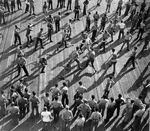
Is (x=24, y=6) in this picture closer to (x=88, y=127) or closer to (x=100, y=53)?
(x=100, y=53)

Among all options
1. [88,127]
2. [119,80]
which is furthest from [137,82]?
[88,127]

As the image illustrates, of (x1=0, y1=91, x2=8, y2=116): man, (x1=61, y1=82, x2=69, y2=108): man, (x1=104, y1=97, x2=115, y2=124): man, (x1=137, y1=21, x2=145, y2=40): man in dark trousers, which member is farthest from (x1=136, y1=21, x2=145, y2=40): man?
(x1=0, y1=91, x2=8, y2=116): man

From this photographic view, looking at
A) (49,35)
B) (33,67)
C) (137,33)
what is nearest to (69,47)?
(49,35)

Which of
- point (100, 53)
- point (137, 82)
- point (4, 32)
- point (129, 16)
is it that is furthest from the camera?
point (129, 16)

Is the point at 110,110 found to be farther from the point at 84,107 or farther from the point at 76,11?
the point at 76,11

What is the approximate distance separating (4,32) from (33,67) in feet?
18.1

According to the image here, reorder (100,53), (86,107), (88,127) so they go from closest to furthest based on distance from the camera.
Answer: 1. (86,107)
2. (88,127)
3. (100,53)

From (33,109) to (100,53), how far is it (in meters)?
7.73

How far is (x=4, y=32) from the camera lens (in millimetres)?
20219

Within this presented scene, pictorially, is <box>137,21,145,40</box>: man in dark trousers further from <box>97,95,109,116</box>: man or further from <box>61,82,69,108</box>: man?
<box>61,82,69,108</box>: man

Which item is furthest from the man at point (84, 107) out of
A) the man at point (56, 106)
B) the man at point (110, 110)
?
the man at point (110, 110)

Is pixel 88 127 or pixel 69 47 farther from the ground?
pixel 69 47

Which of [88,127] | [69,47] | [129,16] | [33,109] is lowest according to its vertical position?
[88,127]

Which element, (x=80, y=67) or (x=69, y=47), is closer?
(x=80, y=67)
